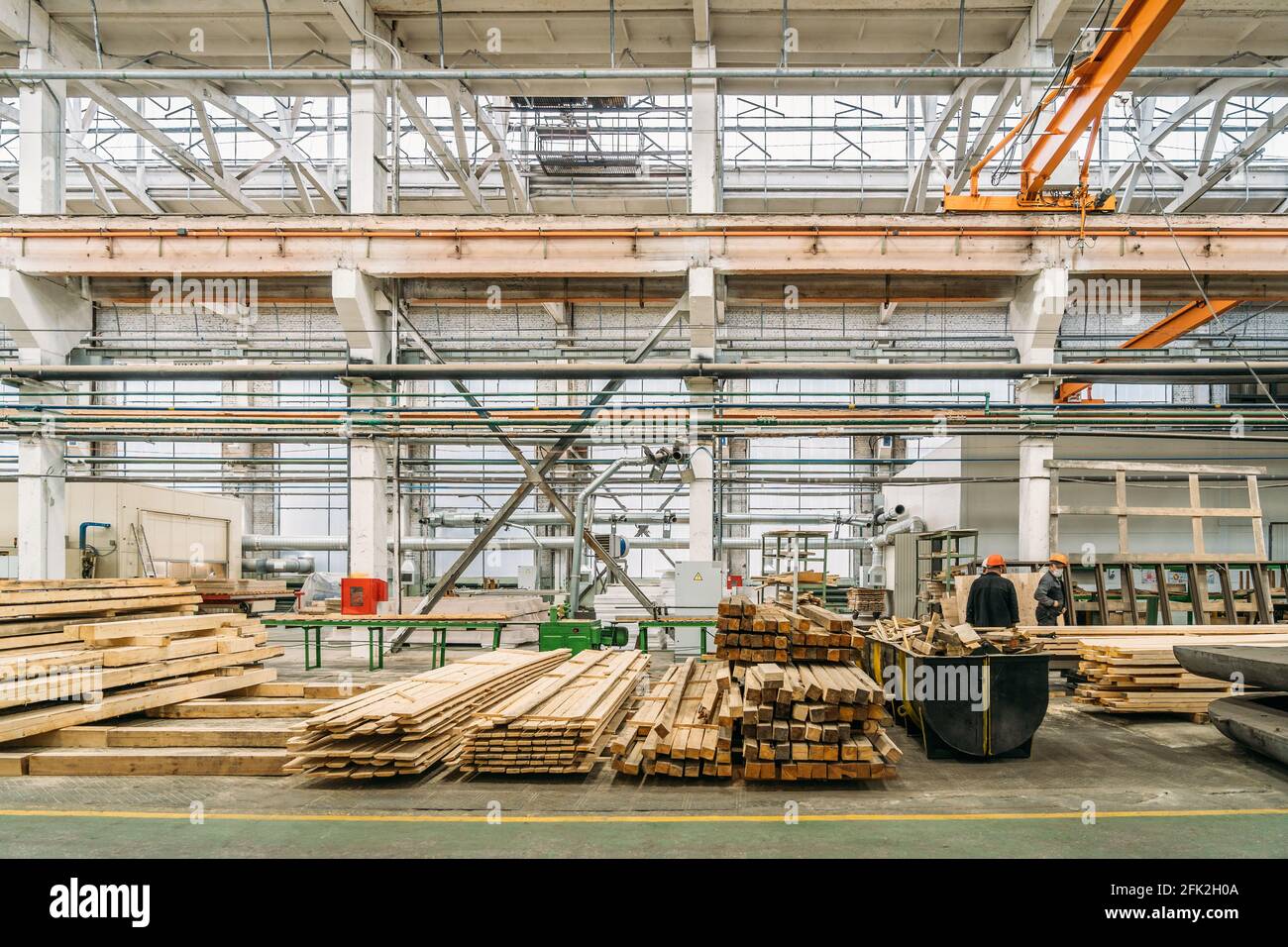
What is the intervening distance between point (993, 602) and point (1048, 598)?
35.9 inches

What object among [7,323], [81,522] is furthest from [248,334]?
[7,323]

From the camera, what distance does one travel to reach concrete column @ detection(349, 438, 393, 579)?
1342 centimetres

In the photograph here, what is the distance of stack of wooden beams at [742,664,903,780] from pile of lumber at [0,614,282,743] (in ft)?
18.4

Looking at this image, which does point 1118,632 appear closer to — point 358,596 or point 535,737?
point 535,737

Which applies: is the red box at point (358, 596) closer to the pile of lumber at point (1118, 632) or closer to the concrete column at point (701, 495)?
the concrete column at point (701, 495)

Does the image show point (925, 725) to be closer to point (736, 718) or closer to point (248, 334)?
point (736, 718)

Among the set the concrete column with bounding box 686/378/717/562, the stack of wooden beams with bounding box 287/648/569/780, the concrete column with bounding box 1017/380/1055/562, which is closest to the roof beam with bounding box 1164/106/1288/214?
the concrete column with bounding box 1017/380/1055/562

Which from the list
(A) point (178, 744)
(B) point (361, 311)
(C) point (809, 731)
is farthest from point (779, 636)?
(B) point (361, 311)

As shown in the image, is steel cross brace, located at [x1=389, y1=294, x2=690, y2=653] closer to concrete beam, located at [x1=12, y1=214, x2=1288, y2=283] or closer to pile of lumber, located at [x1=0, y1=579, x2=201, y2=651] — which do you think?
concrete beam, located at [x1=12, y1=214, x2=1288, y2=283]

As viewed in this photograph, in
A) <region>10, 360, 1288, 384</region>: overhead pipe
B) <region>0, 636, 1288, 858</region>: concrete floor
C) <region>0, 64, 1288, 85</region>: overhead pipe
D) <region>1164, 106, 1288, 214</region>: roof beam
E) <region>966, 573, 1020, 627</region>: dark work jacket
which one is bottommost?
<region>0, 636, 1288, 858</region>: concrete floor

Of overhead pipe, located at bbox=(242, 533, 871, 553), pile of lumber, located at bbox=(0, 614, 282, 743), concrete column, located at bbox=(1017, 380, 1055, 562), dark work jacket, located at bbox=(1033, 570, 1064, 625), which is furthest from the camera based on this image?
overhead pipe, located at bbox=(242, 533, 871, 553)

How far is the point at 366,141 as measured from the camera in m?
13.6
